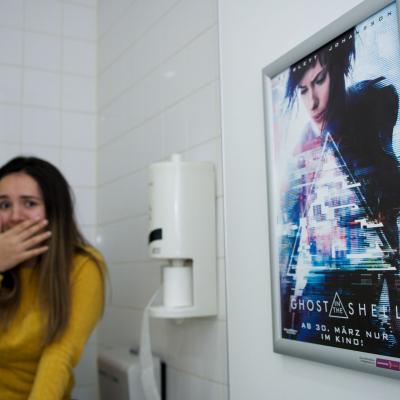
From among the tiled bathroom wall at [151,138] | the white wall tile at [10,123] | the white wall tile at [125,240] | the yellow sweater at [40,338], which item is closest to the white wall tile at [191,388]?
the tiled bathroom wall at [151,138]

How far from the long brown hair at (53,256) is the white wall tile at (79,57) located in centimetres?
72

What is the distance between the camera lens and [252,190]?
1169mm

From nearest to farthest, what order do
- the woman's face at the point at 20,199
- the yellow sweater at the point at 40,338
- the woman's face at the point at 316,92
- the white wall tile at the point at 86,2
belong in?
the woman's face at the point at 316,92
the yellow sweater at the point at 40,338
the woman's face at the point at 20,199
the white wall tile at the point at 86,2

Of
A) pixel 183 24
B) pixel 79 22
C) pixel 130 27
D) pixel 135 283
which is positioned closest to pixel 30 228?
pixel 135 283

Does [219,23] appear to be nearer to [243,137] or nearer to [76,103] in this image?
[243,137]

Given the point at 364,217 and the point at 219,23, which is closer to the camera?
the point at 364,217

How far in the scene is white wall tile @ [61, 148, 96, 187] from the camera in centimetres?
207

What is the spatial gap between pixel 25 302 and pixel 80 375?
0.62m

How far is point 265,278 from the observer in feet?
3.65

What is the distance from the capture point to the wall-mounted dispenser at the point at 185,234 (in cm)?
127

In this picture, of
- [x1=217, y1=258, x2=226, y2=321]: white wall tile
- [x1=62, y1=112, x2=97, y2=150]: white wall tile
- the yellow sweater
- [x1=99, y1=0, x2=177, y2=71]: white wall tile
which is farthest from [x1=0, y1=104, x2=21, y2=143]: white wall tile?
[x1=217, y1=258, x2=226, y2=321]: white wall tile

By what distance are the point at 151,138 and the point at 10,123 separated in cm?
66

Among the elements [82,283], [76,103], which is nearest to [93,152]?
[76,103]

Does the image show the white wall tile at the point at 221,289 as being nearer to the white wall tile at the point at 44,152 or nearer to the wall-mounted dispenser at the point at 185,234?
the wall-mounted dispenser at the point at 185,234
